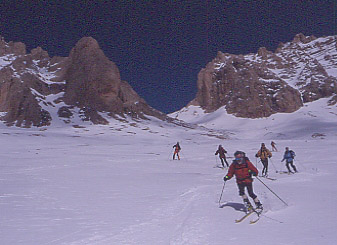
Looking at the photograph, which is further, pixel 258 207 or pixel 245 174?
pixel 245 174

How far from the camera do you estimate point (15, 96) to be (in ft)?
253

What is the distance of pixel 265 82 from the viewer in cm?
13725

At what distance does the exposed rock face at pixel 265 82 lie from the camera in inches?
5148

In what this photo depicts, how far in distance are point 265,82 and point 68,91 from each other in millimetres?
103941

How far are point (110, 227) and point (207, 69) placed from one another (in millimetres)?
169440

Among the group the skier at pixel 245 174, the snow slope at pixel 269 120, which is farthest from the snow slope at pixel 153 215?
the snow slope at pixel 269 120

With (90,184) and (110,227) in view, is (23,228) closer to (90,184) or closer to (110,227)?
(110,227)

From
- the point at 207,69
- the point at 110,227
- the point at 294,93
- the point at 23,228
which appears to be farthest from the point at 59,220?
the point at 207,69

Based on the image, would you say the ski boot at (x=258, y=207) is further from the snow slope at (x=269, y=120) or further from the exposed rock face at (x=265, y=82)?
the exposed rock face at (x=265, y=82)

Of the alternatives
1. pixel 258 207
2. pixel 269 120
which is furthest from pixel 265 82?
pixel 258 207

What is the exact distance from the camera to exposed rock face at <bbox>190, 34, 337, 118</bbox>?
131 m

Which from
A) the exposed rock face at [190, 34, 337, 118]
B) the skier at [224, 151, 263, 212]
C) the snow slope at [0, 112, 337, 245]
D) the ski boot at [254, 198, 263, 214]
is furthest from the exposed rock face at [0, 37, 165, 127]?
the ski boot at [254, 198, 263, 214]

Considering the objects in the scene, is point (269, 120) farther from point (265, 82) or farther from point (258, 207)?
point (258, 207)

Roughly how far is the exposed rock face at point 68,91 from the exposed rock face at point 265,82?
57.7m
